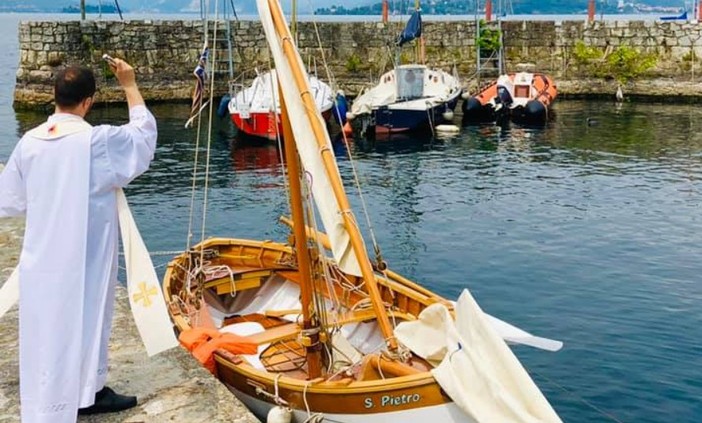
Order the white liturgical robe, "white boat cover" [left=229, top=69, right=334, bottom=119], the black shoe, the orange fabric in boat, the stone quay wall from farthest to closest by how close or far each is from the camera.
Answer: the stone quay wall < "white boat cover" [left=229, top=69, right=334, bottom=119] < the orange fabric in boat < the black shoe < the white liturgical robe

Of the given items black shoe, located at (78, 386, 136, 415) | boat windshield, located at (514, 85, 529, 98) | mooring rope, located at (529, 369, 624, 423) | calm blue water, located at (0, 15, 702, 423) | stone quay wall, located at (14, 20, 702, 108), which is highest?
stone quay wall, located at (14, 20, 702, 108)

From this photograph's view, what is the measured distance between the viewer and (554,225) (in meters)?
17.6

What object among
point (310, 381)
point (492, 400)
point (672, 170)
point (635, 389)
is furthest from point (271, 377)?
point (672, 170)

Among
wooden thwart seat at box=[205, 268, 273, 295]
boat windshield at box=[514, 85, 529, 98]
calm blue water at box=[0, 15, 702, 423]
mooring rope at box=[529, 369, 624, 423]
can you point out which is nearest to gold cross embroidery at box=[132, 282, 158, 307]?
wooden thwart seat at box=[205, 268, 273, 295]

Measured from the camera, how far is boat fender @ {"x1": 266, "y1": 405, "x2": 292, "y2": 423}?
7.10 m

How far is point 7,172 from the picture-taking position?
498 cm

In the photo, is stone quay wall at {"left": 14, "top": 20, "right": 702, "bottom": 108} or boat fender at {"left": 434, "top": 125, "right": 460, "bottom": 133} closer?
boat fender at {"left": 434, "top": 125, "right": 460, "bottom": 133}

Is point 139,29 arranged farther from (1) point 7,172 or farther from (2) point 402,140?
(1) point 7,172

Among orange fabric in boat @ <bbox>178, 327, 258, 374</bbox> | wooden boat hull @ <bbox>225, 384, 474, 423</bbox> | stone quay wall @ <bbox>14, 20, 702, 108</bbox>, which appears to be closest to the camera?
wooden boat hull @ <bbox>225, 384, 474, 423</bbox>

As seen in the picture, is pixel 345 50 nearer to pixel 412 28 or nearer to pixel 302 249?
pixel 412 28

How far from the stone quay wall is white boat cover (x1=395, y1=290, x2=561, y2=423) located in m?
30.6

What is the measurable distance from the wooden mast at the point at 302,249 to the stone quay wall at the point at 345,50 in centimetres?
2925

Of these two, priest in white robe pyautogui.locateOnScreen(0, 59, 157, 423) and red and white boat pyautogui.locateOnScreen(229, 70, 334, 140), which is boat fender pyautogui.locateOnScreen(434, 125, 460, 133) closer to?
red and white boat pyautogui.locateOnScreen(229, 70, 334, 140)

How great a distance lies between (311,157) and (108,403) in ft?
8.26
